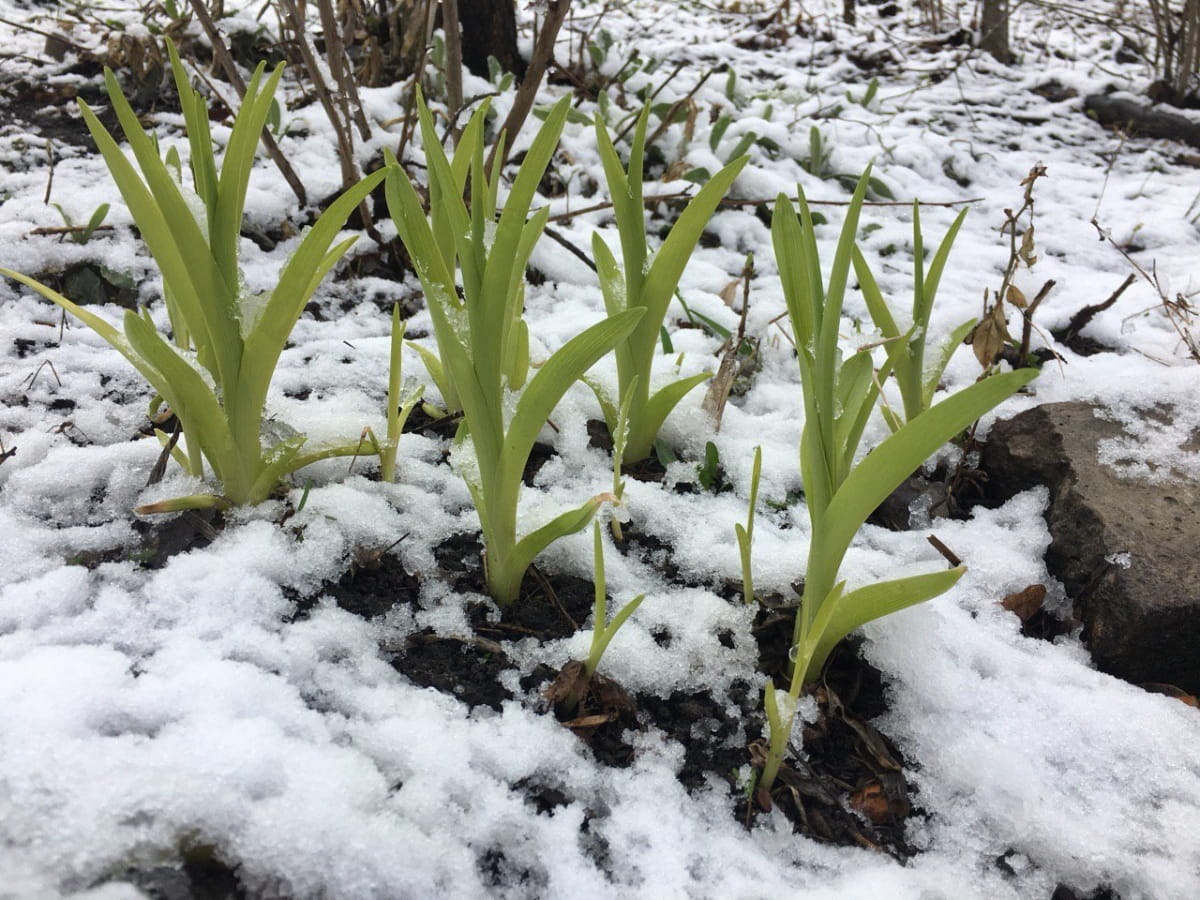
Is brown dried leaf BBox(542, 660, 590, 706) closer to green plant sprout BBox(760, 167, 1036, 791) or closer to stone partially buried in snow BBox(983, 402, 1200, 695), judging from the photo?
green plant sprout BBox(760, 167, 1036, 791)

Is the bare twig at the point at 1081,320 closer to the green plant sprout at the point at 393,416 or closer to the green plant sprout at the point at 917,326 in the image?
the green plant sprout at the point at 917,326

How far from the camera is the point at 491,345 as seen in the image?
88cm

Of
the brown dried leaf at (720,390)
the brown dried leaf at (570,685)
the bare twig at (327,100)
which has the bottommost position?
the brown dried leaf at (570,685)

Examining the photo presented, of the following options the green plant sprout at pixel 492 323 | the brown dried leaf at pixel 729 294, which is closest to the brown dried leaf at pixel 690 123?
the brown dried leaf at pixel 729 294

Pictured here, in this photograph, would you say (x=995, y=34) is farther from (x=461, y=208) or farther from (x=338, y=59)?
(x=461, y=208)

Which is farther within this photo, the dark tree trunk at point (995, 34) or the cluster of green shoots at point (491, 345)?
the dark tree trunk at point (995, 34)

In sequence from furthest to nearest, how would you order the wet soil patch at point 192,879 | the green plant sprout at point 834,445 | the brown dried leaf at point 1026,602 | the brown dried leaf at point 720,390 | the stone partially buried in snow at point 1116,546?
1. the brown dried leaf at point 720,390
2. the brown dried leaf at point 1026,602
3. the stone partially buried in snow at point 1116,546
4. the green plant sprout at point 834,445
5. the wet soil patch at point 192,879

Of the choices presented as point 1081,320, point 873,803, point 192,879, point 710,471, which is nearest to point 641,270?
point 710,471

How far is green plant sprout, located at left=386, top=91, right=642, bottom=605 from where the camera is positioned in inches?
33.3

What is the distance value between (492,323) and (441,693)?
1.48 ft

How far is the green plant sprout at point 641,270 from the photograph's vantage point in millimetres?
1047

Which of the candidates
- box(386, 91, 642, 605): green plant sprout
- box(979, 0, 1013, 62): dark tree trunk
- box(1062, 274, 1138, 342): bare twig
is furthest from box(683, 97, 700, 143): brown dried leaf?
box(979, 0, 1013, 62): dark tree trunk

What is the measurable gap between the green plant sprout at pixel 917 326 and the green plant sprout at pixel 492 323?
574 millimetres

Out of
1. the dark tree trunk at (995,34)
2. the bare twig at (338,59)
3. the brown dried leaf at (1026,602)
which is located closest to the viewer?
the brown dried leaf at (1026,602)
